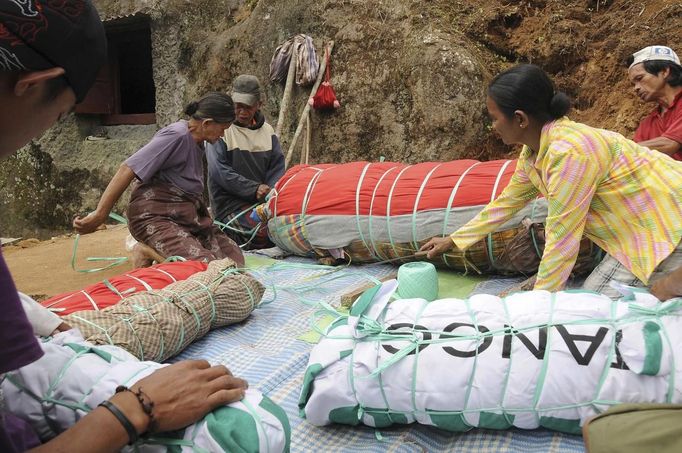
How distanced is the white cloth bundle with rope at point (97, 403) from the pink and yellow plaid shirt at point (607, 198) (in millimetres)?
1393

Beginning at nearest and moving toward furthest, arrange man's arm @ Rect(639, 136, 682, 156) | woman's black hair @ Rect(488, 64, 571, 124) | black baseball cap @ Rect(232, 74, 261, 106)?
1. woman's black hair @ Rect(488, 64, 571, 124)
2. man's arm @ Rect(639, 136, 682, 156)
3. black baseball cap @ Rect(232, 74, 261, 106)

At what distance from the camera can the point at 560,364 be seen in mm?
1491

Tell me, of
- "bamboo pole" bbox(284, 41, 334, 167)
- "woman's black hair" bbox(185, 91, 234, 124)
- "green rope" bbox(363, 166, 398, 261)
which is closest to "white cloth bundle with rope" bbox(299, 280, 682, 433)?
"green rope" bbox(363, 166, 398, 261)

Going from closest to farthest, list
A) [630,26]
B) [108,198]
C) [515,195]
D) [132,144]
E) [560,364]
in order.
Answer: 1. [560,364]
2. [515,195]
3. [108,198]
4. [630,26]
5. [132,144]

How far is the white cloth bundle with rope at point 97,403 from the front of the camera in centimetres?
107

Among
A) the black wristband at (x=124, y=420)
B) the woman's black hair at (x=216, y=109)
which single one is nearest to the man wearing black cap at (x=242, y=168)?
the woman's black hair at (x=216, y=109)

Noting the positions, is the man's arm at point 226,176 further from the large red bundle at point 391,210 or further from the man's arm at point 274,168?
the large red bundle at point 391,210

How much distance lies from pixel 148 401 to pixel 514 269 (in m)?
2.42

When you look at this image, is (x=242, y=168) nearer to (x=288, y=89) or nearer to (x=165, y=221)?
(x=165, y=221)

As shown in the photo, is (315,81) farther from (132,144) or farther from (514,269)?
(514,269)

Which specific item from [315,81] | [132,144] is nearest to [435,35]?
[315,81]

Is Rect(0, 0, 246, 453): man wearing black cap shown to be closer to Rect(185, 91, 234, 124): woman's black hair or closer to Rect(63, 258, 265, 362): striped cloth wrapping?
Rect(63, 258, 265, 362): striped cloth wrapping

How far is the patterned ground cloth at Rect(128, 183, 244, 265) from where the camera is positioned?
10.9ft

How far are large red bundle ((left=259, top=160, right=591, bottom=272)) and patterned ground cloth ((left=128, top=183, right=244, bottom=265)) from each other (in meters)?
0.60
